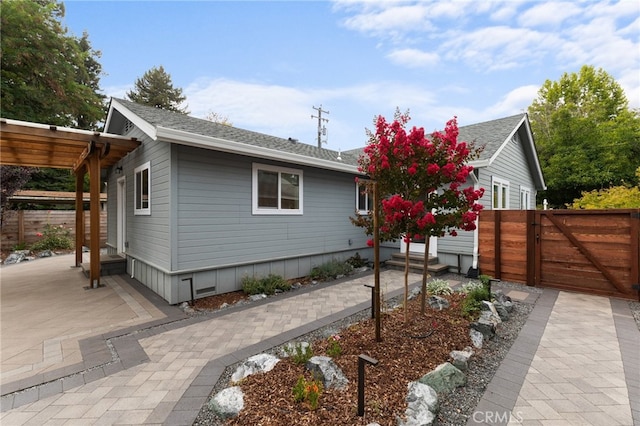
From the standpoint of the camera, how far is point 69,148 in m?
6.17

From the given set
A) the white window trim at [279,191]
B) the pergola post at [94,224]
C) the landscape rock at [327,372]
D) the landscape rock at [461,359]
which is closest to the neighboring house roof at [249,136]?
the white window trim at [279,191]

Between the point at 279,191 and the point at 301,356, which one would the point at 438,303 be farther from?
the point at 279,191

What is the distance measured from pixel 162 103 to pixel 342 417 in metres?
32.3

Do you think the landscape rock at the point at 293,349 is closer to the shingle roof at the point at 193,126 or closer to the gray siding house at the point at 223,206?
the gray siding house at the point at 223,206

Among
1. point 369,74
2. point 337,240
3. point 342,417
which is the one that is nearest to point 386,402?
point 342,417

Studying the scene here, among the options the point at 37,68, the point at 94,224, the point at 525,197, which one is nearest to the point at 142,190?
the point at 94,224

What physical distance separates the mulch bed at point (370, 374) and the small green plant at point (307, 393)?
0.04 meters

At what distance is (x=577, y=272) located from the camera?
5.98m

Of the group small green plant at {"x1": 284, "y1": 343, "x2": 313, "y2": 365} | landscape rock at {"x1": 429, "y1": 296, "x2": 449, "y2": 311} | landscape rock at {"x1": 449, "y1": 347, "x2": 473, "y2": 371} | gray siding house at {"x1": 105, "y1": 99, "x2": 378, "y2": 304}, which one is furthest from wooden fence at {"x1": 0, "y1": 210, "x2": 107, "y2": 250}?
landscape rock at {"x1": 449, "y1": 347, "x2": 473, "y2": 371}

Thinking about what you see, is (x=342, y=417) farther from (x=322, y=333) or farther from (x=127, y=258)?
(x=127, y=258)

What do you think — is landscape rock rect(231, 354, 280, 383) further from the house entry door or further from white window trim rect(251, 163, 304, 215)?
the house entry door

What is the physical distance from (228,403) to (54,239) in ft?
46.2

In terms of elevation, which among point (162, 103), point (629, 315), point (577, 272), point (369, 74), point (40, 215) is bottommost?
point (629, 315)

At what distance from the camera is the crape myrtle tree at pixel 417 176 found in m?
3.47
